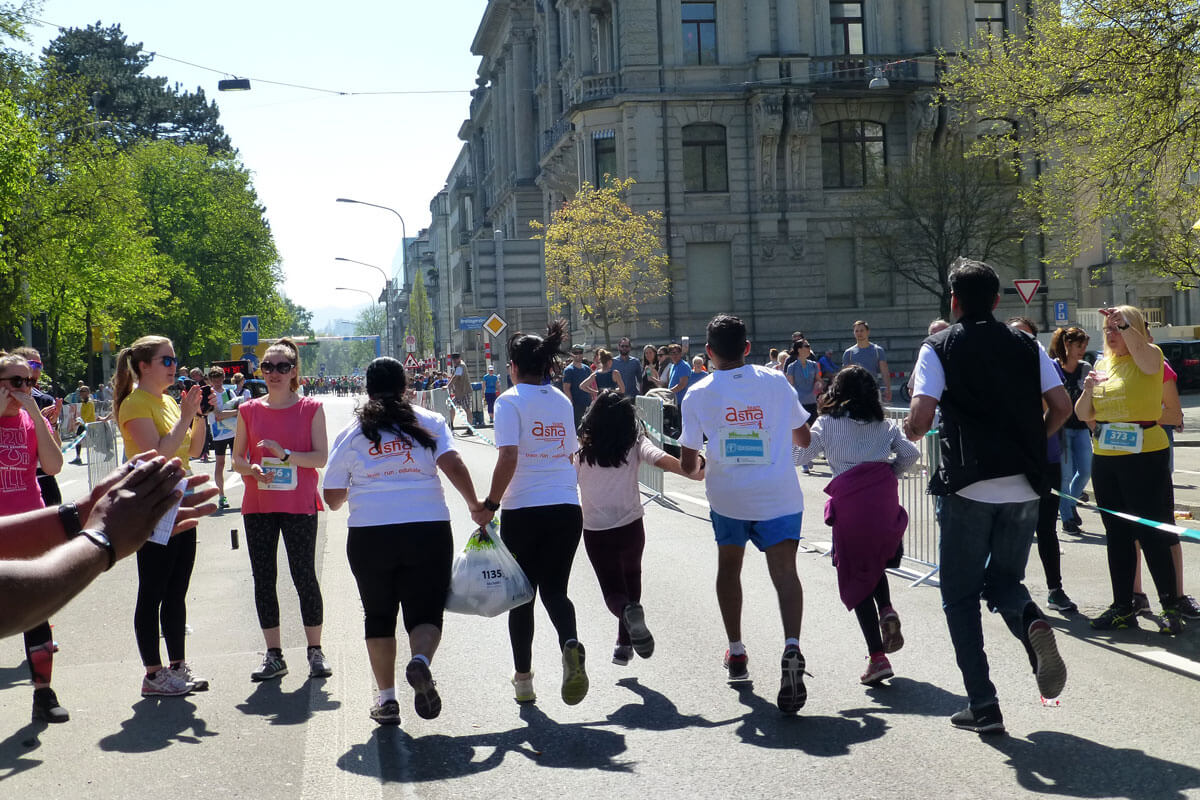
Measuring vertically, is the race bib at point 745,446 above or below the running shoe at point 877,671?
above

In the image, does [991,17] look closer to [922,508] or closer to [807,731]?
[922,508]

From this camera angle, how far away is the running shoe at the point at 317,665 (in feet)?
23.0

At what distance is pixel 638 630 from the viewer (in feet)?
21.8

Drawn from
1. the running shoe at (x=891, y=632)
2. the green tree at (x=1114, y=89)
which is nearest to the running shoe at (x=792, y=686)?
the running shoe at (x=891, y=632)

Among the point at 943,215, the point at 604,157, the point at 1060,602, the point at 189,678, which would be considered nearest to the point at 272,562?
the point at 189,678

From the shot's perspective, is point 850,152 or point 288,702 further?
point 850,152

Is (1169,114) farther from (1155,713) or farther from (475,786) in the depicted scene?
(475,786)

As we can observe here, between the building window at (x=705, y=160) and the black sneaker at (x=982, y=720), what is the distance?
1564 inches

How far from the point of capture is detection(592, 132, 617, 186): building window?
4488 cm

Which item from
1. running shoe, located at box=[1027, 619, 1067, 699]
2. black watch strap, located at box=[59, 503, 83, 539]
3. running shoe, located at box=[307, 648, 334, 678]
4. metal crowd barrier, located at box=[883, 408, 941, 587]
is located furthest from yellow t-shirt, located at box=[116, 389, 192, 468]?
metal crowd barrier, located at box=[883, 408, 941, 587]

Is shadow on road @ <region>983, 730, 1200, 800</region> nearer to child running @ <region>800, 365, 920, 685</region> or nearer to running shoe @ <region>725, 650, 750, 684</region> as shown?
child running @ <region>800, 365, 920, 685</region>

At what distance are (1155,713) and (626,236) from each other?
36361 millimetres

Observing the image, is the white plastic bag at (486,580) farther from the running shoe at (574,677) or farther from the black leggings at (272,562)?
the black leggings at (272,562)

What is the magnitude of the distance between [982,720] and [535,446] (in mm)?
2443
